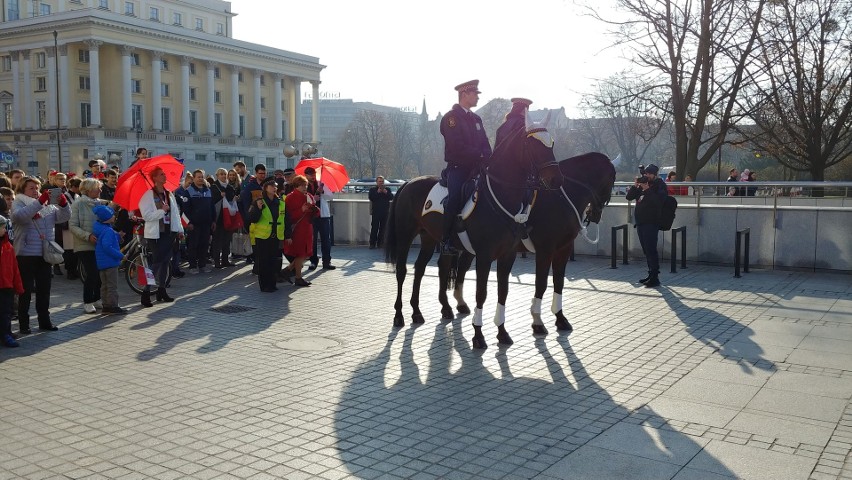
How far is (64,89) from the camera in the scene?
87062 millimetres

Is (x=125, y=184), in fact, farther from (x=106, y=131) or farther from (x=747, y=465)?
(x=106, y=131)

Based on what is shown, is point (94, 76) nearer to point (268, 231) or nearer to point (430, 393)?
point (268, 231)

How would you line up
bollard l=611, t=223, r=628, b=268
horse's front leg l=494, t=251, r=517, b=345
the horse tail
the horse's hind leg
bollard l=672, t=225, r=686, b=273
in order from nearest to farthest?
horse's front leg l=494, t=251, r=517, b=345, the horse's hind leg, the horse tail, bollard l=672, t=225, r=686, b=273, bollard l=611, t=223, r=628, b=268

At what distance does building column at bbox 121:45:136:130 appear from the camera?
88.4 meters

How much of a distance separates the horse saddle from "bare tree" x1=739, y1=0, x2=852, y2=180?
773 inches

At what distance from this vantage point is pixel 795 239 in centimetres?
1628

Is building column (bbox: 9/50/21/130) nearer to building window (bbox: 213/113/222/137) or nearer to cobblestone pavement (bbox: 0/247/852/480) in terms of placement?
building window (bbox: 213/113/222/137)

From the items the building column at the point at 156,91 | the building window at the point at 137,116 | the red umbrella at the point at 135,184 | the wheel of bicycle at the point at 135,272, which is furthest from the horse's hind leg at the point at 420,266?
the building column at the point at 156,91

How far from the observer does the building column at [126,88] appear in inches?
3479

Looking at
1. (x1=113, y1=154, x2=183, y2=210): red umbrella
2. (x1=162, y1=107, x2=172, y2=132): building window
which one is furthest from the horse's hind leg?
(x1=162, y1=107, x2=172, y2=132): building window

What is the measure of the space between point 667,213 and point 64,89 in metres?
85.2

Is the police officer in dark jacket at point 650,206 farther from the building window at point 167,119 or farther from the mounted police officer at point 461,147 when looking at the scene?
the building window at point 167,119

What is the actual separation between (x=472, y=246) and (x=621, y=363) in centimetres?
224

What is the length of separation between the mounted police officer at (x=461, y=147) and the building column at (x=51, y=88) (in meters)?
87.3
